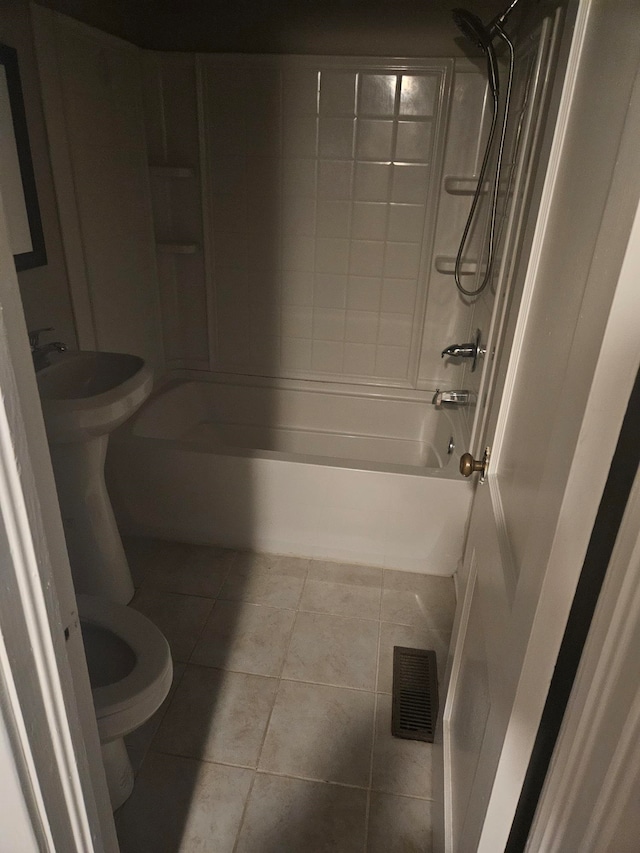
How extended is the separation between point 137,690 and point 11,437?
2.85ft

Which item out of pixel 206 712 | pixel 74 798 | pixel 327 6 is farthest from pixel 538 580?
pixel 327 6

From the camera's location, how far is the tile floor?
136cm

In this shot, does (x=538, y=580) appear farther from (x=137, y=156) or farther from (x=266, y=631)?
(x=137, y=156)

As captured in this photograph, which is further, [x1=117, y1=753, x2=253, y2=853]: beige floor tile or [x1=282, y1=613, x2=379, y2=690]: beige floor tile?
[x1=282, y1=613, x2=379, y2=690]: beige floor tile

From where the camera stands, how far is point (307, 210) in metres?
2.60

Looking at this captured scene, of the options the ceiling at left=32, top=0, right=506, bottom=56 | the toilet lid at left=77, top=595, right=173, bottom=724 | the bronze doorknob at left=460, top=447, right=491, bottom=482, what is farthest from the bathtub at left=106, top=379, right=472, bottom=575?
the ceiling at left=32, top=0, right=506, bottom=56

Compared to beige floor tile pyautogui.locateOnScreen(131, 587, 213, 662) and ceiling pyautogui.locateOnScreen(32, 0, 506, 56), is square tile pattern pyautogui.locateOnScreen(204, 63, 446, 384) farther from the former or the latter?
beige floor tile pyautogui.locateOnScreen(131, 587, 213, 662)

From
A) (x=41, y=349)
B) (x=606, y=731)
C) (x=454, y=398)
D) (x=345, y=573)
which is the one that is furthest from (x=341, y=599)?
(x=606, y=731)

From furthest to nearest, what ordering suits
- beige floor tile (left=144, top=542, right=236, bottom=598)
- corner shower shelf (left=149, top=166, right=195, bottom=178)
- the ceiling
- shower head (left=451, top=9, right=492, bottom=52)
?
corner shower shelf (left=149, top=166, right=195, bottom=178) < the ceiling < beige floor tile (left=144, top=542, right=236, bottom=598) < shower head (left=451, top=9, right=492, bottom=52)

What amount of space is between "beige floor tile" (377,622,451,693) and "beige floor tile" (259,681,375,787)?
0.43ft

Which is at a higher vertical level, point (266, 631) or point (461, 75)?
point (461, 75)

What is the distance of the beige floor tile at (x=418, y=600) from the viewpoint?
1.98m

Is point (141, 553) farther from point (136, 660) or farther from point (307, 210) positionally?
point (307, 210)

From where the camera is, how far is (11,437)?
47cm
